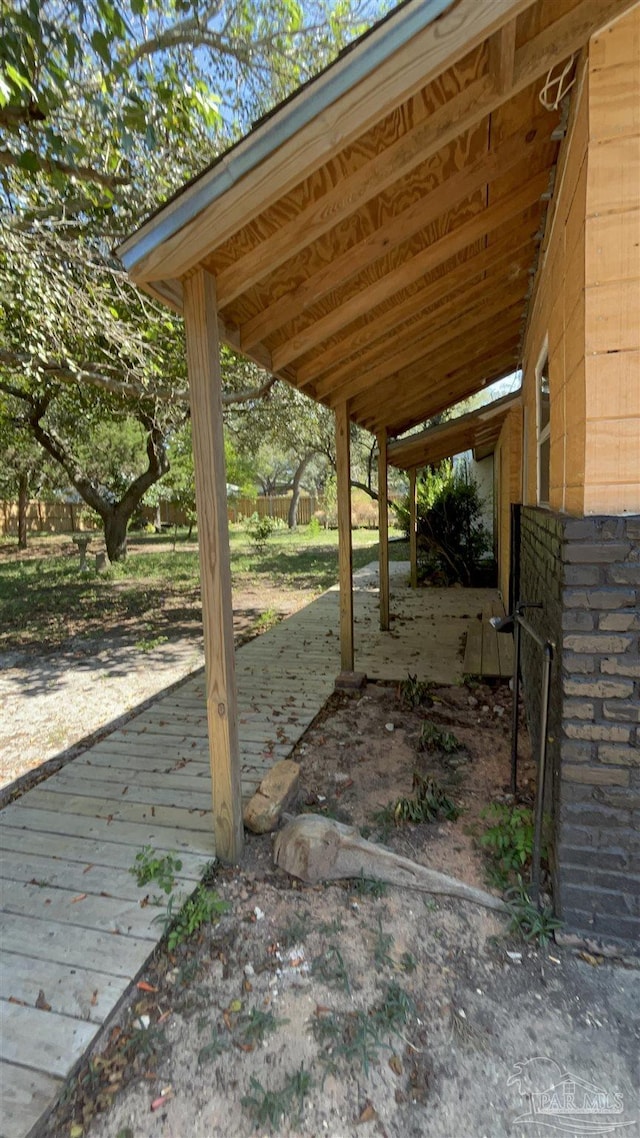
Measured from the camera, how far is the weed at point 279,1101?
151 cm

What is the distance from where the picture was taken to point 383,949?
207 cm

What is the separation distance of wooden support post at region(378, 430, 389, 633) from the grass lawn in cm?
260

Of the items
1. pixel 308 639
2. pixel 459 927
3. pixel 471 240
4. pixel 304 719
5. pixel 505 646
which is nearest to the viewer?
pixel 459 927

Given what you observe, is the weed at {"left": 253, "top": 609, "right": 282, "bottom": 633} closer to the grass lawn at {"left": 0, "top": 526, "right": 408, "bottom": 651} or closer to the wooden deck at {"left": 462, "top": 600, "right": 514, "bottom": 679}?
the grass lawn at {"left": 0, "top": 526, "right": 408, "bottom": 651}

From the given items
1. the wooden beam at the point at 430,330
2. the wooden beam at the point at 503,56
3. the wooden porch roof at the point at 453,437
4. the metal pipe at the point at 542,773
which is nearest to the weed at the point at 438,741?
the metal pipe at the point at 542,773

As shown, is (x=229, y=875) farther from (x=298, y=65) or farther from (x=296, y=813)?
(x=298, y=65)

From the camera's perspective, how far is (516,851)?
2.48 m

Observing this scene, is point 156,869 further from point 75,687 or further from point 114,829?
point 75,687

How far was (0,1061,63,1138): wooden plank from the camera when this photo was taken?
148 centimetres

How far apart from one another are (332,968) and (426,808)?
1040 millimetres

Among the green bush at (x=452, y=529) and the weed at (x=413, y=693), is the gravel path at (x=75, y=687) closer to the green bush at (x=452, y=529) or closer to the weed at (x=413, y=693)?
the weed at (x=413, y=693)

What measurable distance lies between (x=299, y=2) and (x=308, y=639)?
245 inches

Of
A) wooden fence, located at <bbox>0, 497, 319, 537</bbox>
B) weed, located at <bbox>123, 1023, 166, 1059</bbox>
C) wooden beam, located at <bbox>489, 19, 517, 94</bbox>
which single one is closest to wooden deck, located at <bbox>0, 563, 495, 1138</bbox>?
weed, located at <bbox>123, 1023, 166, 1059</bbox>

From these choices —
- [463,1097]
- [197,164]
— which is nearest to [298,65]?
[197,164]
